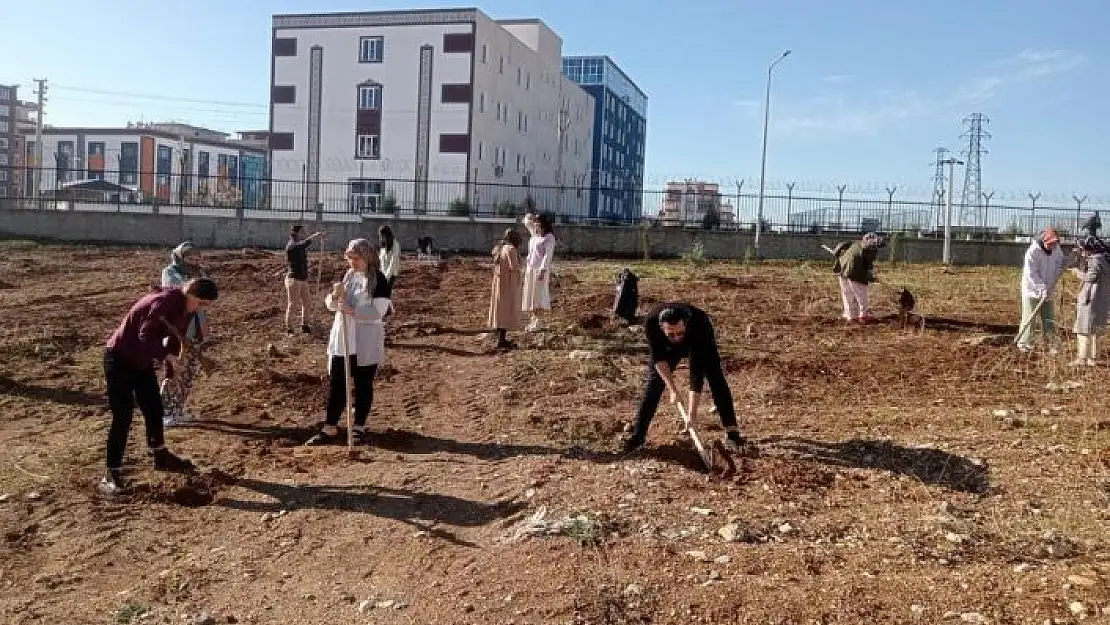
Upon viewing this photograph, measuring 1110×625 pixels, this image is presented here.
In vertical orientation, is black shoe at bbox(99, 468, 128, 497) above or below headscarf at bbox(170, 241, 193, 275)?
below

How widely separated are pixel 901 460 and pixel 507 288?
5.66 m

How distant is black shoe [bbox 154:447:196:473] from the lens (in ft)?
22.1

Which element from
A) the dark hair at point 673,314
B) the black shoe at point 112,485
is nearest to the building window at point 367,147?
the black shoe at point 112,485

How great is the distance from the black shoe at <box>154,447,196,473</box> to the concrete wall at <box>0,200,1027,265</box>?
20.7m

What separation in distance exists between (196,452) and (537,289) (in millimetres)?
5272

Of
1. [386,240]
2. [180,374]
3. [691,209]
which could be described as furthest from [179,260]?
[691,209]

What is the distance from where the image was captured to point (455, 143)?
153 feet

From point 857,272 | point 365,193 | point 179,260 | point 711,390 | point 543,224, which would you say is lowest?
point 711,390

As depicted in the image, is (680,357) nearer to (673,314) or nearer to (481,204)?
(673,314)

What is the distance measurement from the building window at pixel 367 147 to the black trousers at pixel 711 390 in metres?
42.4

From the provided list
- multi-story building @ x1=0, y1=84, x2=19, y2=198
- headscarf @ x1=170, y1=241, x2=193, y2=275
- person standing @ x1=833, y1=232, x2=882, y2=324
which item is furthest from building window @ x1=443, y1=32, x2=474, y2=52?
multi-story building @ x1=0, y1=84, x2=19, y2=198

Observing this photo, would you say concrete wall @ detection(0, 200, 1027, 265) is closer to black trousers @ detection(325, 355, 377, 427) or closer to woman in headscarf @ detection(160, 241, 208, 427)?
woman in headscarf @ detection(160, 241, 208, 427)

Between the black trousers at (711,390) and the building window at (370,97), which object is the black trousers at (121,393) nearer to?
the black trousers at (711,390)

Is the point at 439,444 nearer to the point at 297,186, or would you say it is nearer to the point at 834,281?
the point at 834,281
